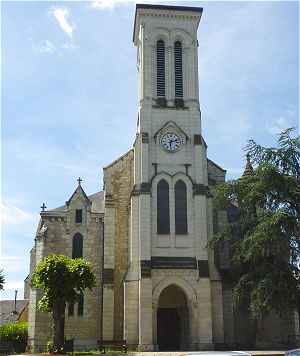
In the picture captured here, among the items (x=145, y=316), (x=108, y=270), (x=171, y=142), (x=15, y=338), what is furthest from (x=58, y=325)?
(x=15, y=338)

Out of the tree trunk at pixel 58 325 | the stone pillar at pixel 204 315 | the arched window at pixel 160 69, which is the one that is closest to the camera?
the tree trunk at pixel 58 325

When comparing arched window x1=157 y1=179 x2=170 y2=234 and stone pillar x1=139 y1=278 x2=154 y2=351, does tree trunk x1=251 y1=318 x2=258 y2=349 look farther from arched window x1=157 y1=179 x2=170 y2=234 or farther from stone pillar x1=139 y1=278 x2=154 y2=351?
arched window x1=157 y1=179 x2=170 y2=234

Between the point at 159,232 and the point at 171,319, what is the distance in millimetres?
7494

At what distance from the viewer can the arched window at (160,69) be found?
45.0 metres

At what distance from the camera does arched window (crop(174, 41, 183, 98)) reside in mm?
45188

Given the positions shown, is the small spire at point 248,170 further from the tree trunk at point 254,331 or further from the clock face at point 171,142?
the tree trunk at point 254,331

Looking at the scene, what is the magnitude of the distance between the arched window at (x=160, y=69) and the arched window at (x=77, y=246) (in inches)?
548

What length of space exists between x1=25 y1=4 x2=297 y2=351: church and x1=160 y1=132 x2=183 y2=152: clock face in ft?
0.29

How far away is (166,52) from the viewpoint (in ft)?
151

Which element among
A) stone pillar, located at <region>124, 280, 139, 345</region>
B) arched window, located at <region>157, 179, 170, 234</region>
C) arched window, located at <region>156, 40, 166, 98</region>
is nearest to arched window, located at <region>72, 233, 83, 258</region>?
stone pillar, located at <region>124, 280, 139, 345</region>

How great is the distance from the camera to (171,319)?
4250cm

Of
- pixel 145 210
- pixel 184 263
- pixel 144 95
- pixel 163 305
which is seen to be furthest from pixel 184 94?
pixel 163 305

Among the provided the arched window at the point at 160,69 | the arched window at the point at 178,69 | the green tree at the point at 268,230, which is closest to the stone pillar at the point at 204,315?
the green tree at the point at 268,230

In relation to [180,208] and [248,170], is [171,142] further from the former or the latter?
[248,170]
